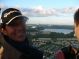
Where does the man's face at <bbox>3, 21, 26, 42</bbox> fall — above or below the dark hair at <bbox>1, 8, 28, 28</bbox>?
below

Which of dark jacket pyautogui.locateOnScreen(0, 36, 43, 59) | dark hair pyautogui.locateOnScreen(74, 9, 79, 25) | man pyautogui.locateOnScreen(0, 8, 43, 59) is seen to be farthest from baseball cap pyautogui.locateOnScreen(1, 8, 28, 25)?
dark hair pyautogui.locateOnScreen(74, 9, 79, 25)

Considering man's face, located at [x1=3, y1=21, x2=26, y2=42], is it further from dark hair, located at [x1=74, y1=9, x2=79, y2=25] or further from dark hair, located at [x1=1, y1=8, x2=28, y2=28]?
dark hair, located at [x1=74, y1=9, x2=79, y2=25]

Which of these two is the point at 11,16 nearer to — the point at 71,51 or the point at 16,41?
the point at 16,41

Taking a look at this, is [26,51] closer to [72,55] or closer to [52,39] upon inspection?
[72,55]

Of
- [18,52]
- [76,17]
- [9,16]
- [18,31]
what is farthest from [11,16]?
[76,17]

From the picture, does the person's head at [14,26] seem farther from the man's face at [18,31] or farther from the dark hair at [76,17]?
the dark hair at [76,17]

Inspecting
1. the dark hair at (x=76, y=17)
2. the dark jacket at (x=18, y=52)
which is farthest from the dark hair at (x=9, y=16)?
the dark hair at (x=76, y=17)

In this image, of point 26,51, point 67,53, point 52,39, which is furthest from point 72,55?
point 52,39
